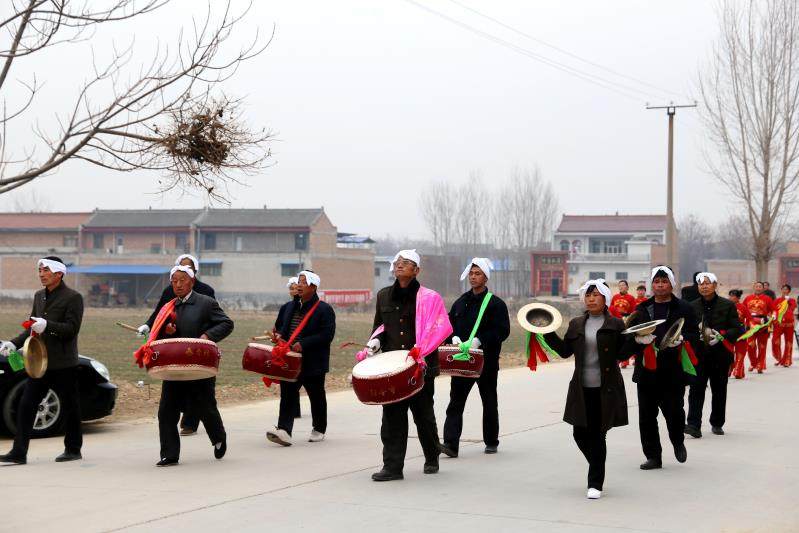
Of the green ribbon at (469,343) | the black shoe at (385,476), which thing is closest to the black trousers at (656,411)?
the green ribbon at (469,343)

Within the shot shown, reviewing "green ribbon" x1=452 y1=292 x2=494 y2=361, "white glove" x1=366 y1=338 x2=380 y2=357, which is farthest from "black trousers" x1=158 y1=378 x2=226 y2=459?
"green ribbon" x1=452 y1=292 x2=494 y2=361

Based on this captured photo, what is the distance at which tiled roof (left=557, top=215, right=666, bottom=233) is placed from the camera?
336 ft

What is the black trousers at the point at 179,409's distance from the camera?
392 inches

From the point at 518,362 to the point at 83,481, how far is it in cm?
1802

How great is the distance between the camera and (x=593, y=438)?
862 cm

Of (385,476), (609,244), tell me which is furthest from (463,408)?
(609,244)

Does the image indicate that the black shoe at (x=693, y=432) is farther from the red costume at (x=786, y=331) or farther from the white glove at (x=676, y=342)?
the red costume at (x=786, y=331)

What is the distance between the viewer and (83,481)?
9055 millimetres

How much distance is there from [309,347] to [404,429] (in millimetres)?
2663

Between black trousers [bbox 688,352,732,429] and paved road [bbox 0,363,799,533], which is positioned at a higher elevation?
black trousers [bbox 688,352,732,429]

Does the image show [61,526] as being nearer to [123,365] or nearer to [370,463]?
[370,463]

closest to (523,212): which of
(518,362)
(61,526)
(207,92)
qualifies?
(518,362)

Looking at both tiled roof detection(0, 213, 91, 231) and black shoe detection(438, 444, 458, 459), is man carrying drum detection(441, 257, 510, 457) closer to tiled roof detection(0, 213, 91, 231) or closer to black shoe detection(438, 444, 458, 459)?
black shoe detection(438, 444, 458, 459)

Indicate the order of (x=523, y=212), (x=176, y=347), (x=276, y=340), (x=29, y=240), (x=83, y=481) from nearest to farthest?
(x=83, y=481), (x=176, y=347), (x=276, y=340), (x=29, y=240), (x=523, y=212)
